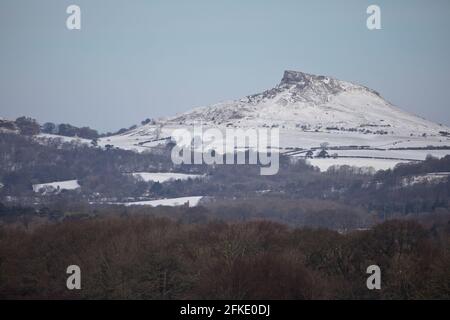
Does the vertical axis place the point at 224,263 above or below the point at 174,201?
above

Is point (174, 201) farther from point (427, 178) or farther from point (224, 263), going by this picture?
point (224, 263)

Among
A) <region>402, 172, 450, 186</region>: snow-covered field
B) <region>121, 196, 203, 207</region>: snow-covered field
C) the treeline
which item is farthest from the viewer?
<region>402, 172, 450, 186</region>: snow-covered field

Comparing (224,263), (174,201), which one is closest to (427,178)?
(174,201)

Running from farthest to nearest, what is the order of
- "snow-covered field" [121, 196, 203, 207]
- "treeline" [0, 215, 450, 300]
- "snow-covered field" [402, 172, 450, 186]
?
"snow-covered field" [402, 172, 450, 186]
"snow-covered field" [121, 196, 203, 207]
"treeline" [0, 215, 450, 300]

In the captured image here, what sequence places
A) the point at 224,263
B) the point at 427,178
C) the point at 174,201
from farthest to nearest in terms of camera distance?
the point at 174,201, the point at 427,178, the point at 224,263

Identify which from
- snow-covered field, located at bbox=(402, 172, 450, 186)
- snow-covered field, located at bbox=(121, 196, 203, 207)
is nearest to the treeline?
snow-covered field, located at bbox=(121, 196, 203, 207)

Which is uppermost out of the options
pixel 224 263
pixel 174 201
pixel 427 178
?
pixel 427 178

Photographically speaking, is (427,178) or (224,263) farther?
(427,178)

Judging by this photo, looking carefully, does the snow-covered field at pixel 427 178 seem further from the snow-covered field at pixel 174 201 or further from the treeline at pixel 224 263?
the treeline at pixel 224 263

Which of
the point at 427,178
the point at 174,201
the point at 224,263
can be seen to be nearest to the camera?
the point at 224,263

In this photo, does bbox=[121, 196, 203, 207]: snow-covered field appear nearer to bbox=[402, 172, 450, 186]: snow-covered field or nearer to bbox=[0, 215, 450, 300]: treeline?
bbox=[402, 172, 450, 186]: snow-covered field

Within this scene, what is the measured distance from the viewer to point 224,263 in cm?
5675

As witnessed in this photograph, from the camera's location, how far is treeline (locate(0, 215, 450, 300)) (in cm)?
5091
